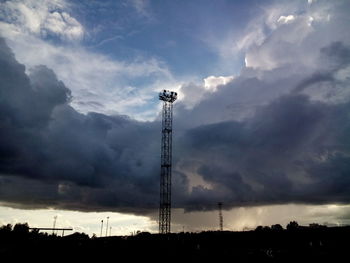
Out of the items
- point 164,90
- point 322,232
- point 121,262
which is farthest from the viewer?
→ point 322,232

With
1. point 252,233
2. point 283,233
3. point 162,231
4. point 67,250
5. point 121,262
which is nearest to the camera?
point 121,262

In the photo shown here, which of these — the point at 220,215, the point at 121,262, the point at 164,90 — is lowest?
the point at 121,262

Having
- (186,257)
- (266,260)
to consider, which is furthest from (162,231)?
(266,260)

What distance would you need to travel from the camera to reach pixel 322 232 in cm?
13412

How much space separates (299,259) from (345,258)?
873 centimetres

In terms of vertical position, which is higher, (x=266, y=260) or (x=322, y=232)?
(x=322, y=232)

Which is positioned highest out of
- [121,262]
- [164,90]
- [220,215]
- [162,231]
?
[164,90]

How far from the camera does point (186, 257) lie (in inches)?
2699

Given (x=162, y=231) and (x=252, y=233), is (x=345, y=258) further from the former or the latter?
(x=252, y=233)

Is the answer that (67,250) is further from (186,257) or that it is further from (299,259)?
(299,259)

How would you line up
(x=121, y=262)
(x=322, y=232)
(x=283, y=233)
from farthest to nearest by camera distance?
(x=283, y=233)
(x=322, y=232)
(x=121, y=262)

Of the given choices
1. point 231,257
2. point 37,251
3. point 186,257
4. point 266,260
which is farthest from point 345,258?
point 37,251

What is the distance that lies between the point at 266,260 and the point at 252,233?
103 m

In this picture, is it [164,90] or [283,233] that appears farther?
[283,233]
